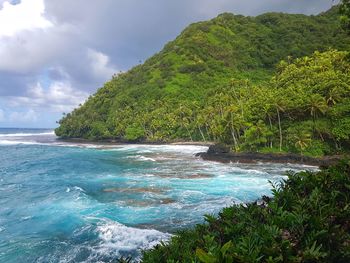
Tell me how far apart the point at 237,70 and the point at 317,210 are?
16000cm

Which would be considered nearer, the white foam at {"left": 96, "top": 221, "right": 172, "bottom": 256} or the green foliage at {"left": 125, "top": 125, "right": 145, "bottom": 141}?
the white foam at {"left": 96, "top": 221, "right": 172, "bottom": 256}

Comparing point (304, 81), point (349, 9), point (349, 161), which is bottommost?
point (349, 161)

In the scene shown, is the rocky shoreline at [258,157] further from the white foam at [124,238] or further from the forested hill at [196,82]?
the white foam at [124,238]

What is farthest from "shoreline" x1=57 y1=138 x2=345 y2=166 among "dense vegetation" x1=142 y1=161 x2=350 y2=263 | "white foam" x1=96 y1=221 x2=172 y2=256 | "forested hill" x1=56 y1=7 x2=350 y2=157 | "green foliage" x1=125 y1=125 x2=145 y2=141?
"green foliage" x1=125 y1=125 x2=145 y2=141

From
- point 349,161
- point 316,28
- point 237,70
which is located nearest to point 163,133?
point 237,70

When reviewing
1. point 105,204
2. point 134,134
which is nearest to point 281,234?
point 105,204

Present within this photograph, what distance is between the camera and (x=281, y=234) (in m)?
6.45

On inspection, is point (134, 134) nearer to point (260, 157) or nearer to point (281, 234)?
point (260, 157)

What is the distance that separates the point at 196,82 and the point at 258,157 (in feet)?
301

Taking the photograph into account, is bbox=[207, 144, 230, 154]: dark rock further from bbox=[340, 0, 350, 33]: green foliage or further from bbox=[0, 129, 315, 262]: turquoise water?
bbox=[340, 0, 350, 33]: green foliage

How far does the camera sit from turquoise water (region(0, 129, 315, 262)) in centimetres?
1894

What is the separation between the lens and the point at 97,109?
525ft

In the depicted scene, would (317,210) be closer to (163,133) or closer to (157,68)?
(163,133)

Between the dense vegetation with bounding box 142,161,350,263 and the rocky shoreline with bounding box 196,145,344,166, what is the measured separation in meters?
51.4
